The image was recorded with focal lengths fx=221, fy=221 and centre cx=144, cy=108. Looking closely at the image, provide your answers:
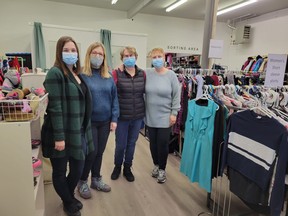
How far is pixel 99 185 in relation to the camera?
232 centimetres

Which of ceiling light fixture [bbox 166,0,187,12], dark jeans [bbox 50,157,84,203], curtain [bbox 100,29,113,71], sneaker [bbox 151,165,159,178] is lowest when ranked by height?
sneaker [bbox 151,165,159,178]

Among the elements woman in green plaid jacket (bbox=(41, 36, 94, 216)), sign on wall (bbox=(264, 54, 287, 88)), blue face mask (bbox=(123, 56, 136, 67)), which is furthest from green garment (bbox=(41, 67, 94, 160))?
sign on wall (bbox=(264, 54, 287, 88))

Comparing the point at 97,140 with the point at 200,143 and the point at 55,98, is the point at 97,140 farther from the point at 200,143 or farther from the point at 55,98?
the point at 200,143

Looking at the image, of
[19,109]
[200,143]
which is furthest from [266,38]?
[19,109]

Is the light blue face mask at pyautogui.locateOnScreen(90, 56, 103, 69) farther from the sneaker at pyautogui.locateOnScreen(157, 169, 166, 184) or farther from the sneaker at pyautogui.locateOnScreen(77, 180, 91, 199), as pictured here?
the sneaker at pyautogui.locateOnScreen(157, 169, 166, 184)

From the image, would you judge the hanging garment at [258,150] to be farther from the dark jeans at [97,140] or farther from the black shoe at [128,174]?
the black shoe at [128,174]

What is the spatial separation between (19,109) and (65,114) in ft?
1.20

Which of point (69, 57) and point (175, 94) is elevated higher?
point (69, 57)

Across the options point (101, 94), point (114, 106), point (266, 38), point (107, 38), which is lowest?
point (114, 106)

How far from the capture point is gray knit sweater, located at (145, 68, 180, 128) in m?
2.30

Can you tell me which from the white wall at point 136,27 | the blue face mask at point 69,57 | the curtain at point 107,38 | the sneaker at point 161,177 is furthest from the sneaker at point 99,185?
the white wall at point 136,27

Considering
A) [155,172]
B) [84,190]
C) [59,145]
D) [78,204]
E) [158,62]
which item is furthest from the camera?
[155,172]

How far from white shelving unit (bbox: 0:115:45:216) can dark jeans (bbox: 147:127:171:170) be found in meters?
1.39

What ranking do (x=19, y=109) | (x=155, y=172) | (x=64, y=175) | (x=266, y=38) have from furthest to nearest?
1. (x=266, y=38)
2. (x=155, y=172)
3. (x=64, y=175)
4. (x=19, y=109)
